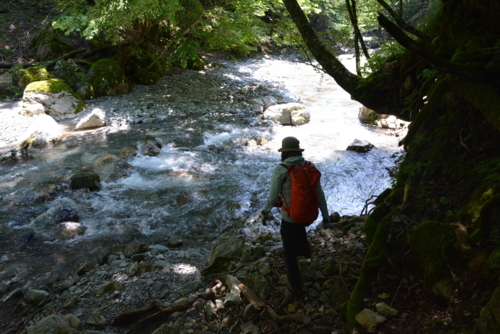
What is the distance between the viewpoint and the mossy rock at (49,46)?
16641mm

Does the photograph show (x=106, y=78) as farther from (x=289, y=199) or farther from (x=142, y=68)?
(x=289, y=199)

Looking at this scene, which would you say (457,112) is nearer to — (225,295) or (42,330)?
(225,295)

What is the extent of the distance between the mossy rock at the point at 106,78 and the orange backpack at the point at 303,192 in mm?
13994

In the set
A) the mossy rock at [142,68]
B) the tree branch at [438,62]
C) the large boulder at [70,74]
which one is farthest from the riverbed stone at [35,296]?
the mossy rock at [142,68]

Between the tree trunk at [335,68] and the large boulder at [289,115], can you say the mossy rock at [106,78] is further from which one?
the tree trunk at [335,68]

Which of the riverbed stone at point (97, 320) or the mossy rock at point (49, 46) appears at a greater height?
the mossy rock at point (49, 46)

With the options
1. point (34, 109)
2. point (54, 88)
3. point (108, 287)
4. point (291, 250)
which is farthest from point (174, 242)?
point (54, 88)

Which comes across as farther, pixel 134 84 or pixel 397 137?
pixel 134 84

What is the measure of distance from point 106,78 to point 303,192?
1445 centimetres

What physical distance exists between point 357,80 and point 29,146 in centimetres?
988

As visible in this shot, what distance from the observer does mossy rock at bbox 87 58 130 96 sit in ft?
50.1

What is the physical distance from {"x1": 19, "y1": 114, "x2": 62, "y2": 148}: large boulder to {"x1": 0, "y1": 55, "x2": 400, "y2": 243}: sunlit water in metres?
0.49

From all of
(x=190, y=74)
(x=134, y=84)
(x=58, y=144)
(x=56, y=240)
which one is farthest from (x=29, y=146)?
(x=190, y=74)

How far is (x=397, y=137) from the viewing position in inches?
440
